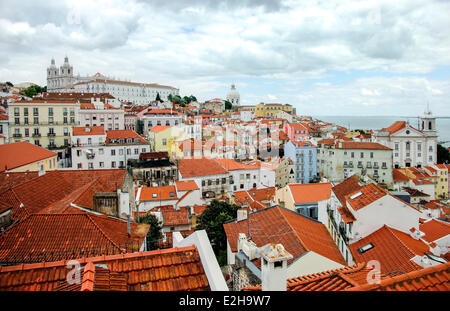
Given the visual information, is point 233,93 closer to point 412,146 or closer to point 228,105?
point 228,105

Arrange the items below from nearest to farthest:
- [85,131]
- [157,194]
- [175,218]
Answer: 1. [175,218]
2. [157,194]
3. [85,131]

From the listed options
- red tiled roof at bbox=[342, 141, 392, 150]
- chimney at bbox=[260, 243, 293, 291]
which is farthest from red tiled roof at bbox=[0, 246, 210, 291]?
red tiled roof at bbox=[342, 141, 392, 150]

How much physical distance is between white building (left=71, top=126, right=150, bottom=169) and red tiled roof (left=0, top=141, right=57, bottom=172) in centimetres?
841

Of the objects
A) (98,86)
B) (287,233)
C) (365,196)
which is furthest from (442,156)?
(98,86)

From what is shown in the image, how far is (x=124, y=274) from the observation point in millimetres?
3758

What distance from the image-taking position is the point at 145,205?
2434 centimetres

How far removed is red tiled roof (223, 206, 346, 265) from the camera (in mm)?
9539

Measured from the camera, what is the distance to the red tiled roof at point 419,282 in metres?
3.20

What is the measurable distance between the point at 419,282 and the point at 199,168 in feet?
91.4

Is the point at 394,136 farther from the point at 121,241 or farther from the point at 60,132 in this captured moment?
the point at 121,241

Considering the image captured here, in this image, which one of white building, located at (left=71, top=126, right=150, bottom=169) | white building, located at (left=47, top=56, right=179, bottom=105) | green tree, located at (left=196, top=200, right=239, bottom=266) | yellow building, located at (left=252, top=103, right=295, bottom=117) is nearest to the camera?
green tree, located at (left=196, top=200, right=239, bottom=266)

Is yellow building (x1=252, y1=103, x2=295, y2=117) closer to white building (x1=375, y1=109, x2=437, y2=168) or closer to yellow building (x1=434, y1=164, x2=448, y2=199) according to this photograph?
white building (x1=375, y1=109, x2=437, y2=168)

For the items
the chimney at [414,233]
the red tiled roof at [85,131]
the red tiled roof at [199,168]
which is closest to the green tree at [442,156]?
the red tiled roof at [199,168]

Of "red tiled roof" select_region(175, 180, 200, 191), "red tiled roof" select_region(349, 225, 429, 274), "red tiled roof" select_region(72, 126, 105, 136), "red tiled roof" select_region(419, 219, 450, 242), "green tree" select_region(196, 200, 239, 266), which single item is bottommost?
"green tree" select_region(196, 200, 239, 266)
